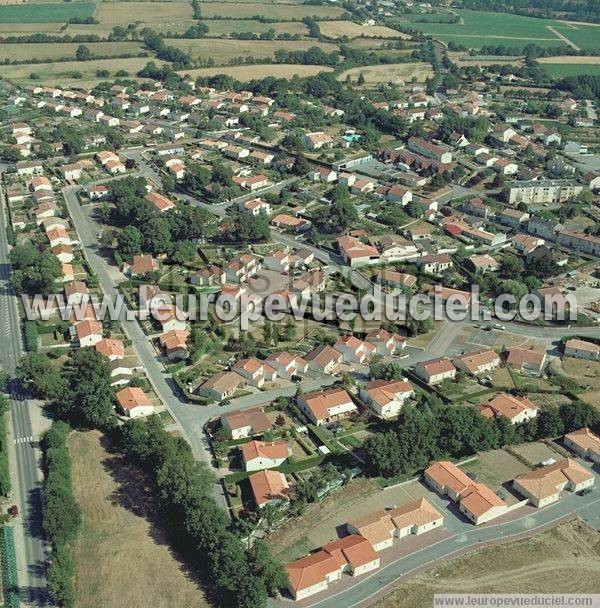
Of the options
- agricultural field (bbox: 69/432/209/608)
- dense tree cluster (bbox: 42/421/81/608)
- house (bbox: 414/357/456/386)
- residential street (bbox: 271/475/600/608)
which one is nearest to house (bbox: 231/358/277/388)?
house (bbox: 414/357/456/386)

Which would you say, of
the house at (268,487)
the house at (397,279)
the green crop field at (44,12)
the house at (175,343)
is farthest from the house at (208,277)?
the green crop field at (44,12)

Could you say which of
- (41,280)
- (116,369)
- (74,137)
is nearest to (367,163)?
(74,137)

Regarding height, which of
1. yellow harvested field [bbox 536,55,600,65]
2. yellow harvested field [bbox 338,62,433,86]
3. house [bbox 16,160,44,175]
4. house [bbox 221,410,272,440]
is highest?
yellow harvested field [bbox 536,55,600,65]

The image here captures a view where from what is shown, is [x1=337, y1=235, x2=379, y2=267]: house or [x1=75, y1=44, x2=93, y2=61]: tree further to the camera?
[x1=75, y1=44, x2=93, y2=61]: tree

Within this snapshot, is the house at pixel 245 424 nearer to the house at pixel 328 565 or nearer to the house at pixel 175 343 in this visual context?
the house at pixel 175 343

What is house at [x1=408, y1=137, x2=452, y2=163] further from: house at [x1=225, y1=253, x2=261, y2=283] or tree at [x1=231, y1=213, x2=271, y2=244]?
house at [x1=225, y1=253, x2=261, y2=283]

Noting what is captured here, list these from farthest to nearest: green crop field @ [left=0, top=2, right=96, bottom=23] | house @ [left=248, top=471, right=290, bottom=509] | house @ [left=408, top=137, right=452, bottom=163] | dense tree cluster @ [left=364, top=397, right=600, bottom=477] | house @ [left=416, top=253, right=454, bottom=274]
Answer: green crop field @ [left=0, top=2, right=96, bottom=23] < house @ [left=408, top=137, right=452, bottom=163] < house @ [left=416, top=253, right=454, bottom=274] < dense tree cluster @ [left=364, top=397, right=600, bottom=477] < house @ [left=248, top=471, right=290, bottom=509]
